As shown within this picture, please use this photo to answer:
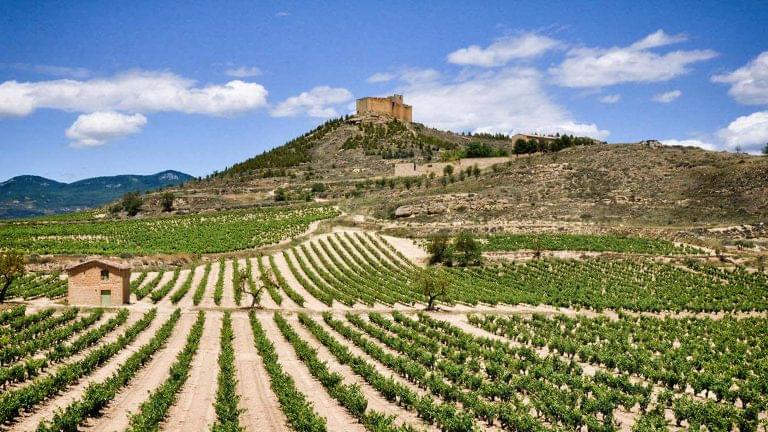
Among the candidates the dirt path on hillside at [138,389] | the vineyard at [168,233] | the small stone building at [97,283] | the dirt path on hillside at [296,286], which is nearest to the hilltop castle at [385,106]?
the vineyard at [168,233]

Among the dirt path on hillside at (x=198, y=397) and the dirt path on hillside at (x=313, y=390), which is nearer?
the dirt path on hillside at (x=198, y=397)

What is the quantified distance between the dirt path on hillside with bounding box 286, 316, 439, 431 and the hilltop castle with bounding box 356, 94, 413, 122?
12141 cm

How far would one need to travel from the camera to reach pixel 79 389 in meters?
21.7

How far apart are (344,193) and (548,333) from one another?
73.7m

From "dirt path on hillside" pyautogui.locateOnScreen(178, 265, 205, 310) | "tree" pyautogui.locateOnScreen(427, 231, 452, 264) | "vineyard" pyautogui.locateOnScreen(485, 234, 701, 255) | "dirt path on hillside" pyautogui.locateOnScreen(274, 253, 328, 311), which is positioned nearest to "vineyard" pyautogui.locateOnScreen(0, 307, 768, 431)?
"dirt path on hillside" pyautogui.locateOnScreen(178, 265, 205, 310)

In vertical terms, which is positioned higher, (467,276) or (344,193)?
(344,193)

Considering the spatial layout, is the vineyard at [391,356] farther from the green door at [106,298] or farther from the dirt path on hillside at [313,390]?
the green door at [106,298]

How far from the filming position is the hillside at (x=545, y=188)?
78375mm

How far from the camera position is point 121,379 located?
2166 cm

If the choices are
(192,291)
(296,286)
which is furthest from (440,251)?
(192,291)

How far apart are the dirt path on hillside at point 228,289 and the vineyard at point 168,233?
6.85 m

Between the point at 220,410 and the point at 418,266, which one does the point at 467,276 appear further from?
the point at 220,410

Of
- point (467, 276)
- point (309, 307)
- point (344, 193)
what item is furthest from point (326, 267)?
point (344, 193)

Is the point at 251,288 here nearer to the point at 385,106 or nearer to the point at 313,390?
the point at 313,390
